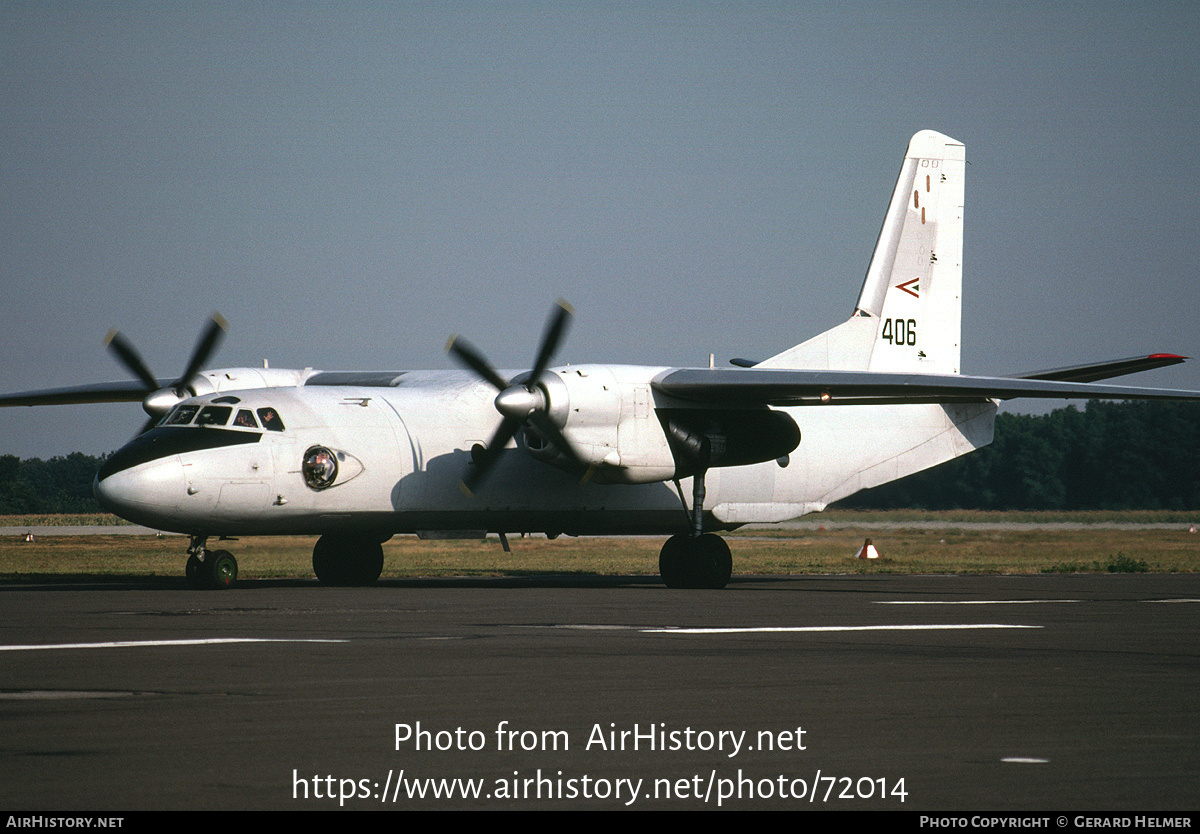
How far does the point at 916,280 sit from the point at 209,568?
15.4 meters

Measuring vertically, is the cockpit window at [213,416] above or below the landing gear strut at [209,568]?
above

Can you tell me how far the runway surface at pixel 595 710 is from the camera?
260 inches

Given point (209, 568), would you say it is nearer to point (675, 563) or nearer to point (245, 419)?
point (245, 419)

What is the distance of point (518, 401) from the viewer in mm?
23375

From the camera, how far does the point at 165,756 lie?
730 cm

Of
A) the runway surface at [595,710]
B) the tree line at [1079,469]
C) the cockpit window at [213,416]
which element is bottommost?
the runway surface at [595,710]

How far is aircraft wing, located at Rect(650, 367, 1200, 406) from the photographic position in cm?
2311

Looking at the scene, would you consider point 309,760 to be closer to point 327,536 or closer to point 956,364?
point 327,536

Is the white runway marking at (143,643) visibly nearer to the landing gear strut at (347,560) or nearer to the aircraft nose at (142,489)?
the aircraft nose at (142,489)

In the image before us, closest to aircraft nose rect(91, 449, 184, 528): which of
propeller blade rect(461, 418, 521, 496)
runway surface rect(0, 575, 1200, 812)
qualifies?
runway surface rect(0, 575, 1200, 812)

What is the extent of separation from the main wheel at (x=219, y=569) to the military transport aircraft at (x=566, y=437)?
0.11 feet

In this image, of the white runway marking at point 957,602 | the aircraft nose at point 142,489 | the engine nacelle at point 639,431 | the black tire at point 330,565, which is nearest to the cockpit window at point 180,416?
the aircraft nose at point 142,489

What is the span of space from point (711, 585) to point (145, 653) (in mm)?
14023

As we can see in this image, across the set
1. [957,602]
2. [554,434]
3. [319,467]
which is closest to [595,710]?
[957,602]
